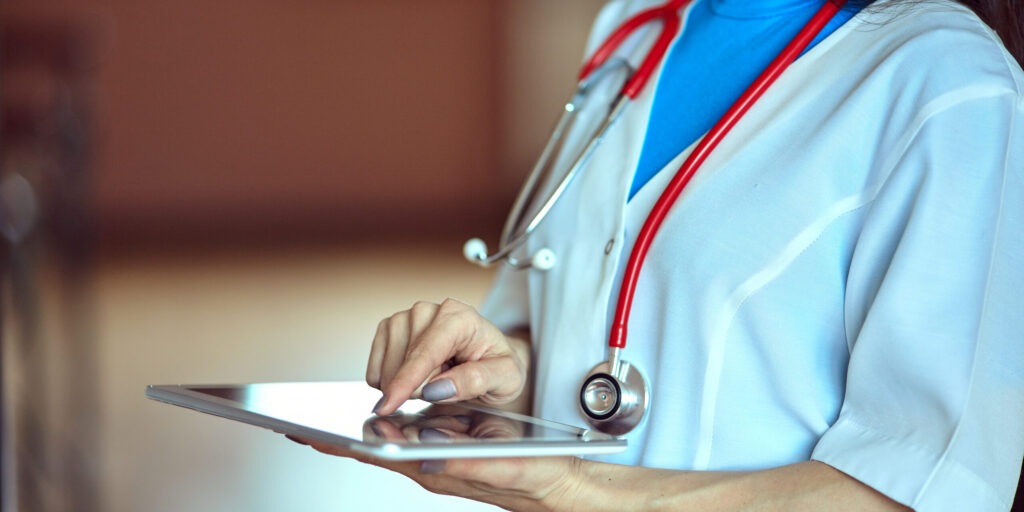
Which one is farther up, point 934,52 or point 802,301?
point 934,52

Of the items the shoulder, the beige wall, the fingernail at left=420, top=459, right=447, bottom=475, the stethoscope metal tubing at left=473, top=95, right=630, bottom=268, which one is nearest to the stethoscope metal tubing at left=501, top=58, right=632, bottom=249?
the stethoscope metal tubing at left=473, top=95, right=630, bottom=268

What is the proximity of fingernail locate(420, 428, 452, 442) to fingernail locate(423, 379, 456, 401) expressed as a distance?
0.21 feet

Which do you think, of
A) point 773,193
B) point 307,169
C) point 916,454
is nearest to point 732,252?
point 773,193

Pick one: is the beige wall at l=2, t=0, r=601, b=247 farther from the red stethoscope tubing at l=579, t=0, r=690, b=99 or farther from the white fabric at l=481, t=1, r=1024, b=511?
the white fabric at l=481, t=1, r=1024, b=511

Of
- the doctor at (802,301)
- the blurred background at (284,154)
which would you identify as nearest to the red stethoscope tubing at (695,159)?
the doctor at (802,301)

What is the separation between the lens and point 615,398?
2.70ft

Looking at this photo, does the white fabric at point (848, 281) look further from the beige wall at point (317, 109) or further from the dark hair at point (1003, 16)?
the beige wall at point (317, 109)

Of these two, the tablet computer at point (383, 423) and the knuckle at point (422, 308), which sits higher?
the knuckle at point (422, 308)

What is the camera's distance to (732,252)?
795 mm

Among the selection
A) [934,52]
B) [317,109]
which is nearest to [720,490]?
[934,52]

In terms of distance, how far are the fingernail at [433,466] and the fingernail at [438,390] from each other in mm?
102

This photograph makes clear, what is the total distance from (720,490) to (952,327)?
0.20 m

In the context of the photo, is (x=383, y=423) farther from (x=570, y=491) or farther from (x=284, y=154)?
(x=284, y=154)

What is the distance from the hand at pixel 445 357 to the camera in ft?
2.38
